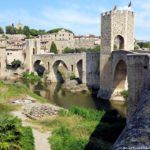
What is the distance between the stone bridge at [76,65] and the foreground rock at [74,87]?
68 cm

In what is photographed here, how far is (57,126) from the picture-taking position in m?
18.8

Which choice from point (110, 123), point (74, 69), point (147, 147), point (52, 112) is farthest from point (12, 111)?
point (74, 69)

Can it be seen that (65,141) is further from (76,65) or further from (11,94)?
(76,65)

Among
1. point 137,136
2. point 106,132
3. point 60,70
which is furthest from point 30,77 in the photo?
point 137,136

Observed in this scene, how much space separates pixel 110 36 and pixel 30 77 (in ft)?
59.8

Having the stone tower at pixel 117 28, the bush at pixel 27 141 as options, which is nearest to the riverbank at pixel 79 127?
the bush at pixel 27 141

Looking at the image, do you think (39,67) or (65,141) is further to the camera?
(39,67)

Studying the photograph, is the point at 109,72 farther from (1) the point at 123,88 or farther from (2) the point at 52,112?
(2) the point at 52,112

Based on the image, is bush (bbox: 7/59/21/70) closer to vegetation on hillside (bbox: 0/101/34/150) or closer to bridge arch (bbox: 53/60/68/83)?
bridge arch (bbox: 53/60/68/83)

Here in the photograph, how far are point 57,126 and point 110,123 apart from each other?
2.73 meters

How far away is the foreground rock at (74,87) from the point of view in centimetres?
3705

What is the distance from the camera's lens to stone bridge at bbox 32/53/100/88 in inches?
1460

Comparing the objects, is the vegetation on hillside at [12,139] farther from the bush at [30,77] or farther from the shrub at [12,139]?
the bush at [30,77]

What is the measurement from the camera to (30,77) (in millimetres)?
47469
